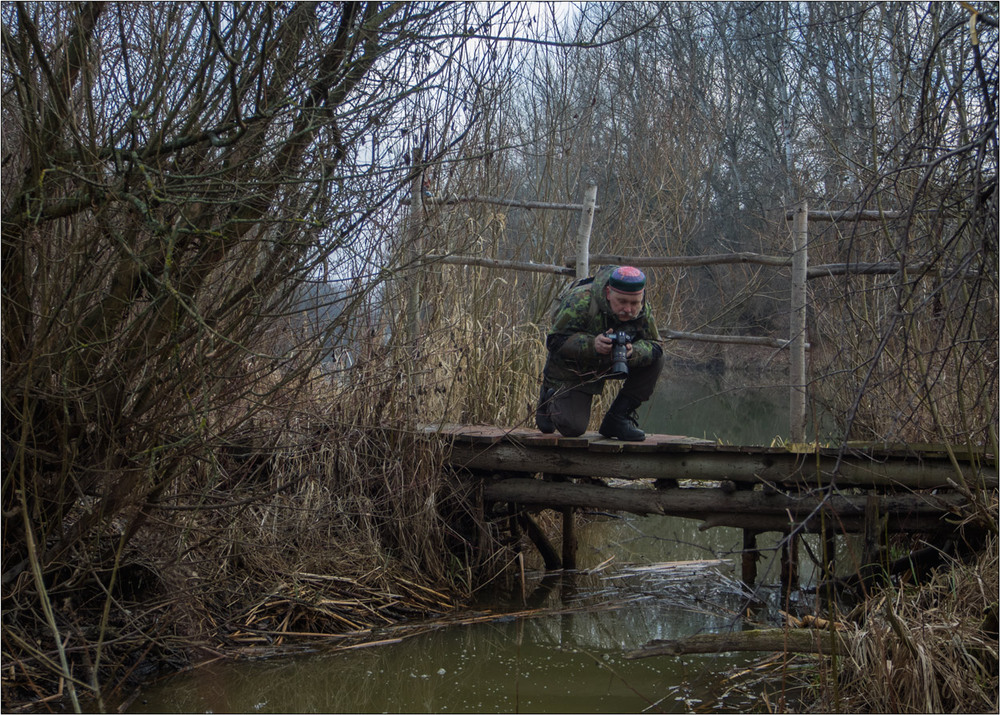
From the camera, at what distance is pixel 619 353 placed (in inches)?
244

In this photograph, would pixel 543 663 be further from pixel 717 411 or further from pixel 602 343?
pixel 717 411

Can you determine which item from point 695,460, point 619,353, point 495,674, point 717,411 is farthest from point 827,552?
point 717,411

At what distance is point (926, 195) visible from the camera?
10.4 feet

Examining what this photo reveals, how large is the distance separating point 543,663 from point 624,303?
2312mm

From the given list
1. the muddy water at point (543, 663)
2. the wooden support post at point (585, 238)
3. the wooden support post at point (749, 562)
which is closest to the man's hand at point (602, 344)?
the muddy water at point (543, 663)

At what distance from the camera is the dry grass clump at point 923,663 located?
12.1 ft

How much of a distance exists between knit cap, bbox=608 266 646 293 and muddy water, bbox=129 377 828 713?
0.92 metres

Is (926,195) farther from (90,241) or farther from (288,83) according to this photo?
(90,241)

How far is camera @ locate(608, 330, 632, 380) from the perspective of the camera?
20.2 ft

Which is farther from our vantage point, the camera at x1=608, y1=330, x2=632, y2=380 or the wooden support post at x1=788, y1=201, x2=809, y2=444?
Result: the wooden support post at x1=788, y1=201, x2=809, y2=444

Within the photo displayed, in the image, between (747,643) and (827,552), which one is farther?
(827,552)

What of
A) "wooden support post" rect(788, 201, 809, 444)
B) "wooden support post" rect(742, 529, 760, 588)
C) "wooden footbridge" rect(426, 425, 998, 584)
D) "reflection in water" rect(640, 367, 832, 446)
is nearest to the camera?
"wooden footbridge" rect(426, 425, 998, 584)

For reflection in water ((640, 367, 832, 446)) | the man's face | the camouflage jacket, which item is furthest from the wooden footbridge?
reflection in water ((640, 367, 832, 446))

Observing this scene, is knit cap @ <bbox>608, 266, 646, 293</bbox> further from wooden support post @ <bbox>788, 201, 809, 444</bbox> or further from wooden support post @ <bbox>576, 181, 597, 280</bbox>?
wooden support post @ <bbox>576, 181, 597, 280</bbox>
